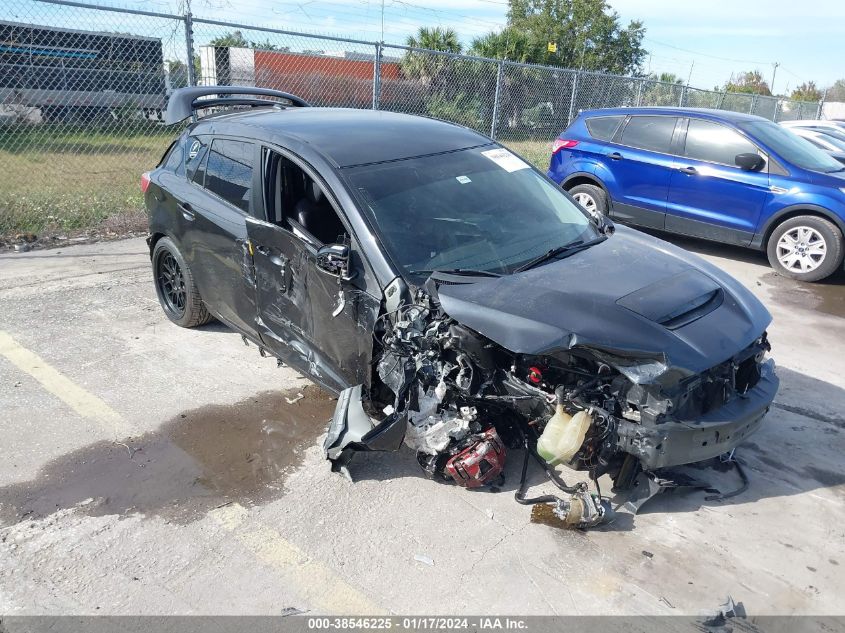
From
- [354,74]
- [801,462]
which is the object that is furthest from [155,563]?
[354,74]

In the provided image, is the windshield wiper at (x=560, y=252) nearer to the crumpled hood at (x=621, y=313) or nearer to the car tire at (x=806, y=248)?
the crumpled hood at (x=621, y=313)

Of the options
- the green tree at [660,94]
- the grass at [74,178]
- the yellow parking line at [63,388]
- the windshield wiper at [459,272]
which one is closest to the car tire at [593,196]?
the windshield wiper at [459,272]

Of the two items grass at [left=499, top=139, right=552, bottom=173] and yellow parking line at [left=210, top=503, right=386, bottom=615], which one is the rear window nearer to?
grass at [left=499, top=139, right=552, bottom=173]

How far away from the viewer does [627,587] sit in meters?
2.87

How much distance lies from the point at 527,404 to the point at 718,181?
581 centimetres

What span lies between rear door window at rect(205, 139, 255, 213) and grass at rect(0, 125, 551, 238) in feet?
14.6

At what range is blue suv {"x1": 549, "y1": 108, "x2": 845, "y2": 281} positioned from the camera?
7.35 metres

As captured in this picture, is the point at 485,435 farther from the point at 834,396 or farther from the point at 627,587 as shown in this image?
the point at 834,396

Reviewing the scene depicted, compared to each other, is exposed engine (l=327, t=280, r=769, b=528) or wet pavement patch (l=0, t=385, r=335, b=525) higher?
exposed engine (l=327, t=280, r=769, b=528)

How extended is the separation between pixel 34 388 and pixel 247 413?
152 cm

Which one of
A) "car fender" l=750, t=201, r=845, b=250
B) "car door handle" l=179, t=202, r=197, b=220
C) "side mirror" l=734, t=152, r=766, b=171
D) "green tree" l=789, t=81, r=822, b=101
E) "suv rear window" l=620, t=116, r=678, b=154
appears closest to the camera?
"car door handle" l=179, t=202, r=197, b=220

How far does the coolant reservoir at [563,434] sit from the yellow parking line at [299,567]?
3.47ft

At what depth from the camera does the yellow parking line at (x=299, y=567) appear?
108 inches

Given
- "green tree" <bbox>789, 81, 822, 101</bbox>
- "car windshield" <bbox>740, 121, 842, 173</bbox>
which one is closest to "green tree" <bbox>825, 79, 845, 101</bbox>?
"green tree" <bbox>789, 81, 822, 101</bbox>
